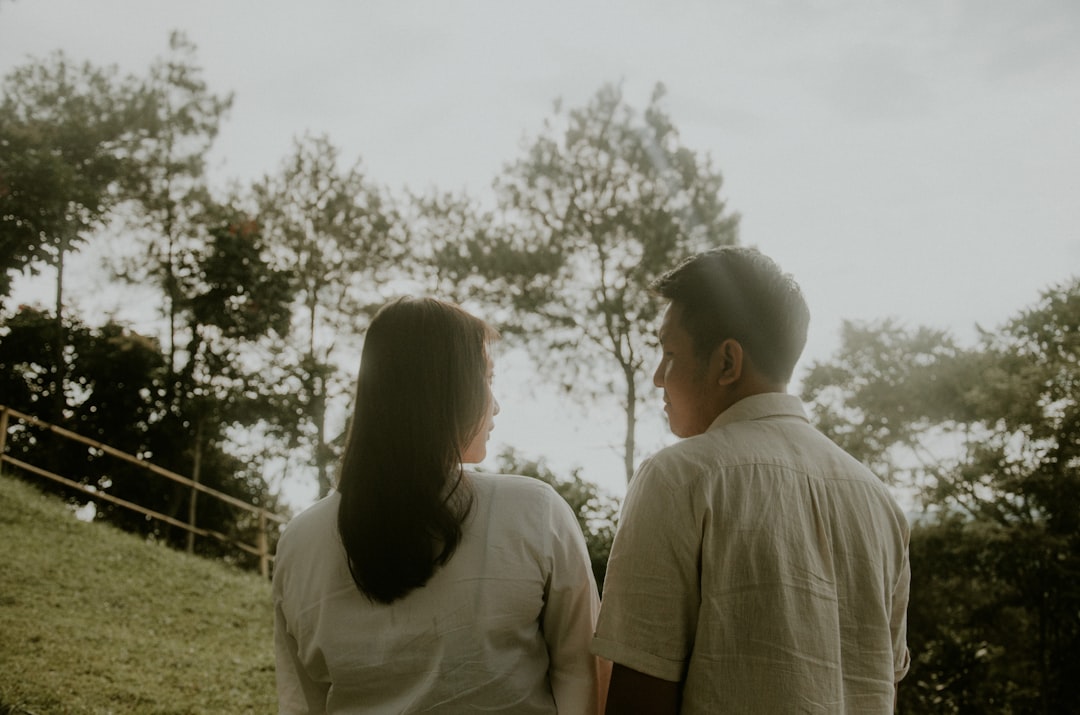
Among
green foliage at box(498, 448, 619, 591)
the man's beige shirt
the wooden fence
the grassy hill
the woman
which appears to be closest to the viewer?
the man's beige shirt

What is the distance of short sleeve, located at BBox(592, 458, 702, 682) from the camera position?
4.88 ft

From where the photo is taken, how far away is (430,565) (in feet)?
5.18

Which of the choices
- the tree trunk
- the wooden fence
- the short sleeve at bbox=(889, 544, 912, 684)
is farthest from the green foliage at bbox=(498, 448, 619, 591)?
the tree trunk

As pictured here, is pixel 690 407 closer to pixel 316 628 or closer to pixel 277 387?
pixel 316 628

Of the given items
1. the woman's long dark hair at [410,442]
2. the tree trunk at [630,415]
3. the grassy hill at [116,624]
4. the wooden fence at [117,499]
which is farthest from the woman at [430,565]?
the tree trunk at [630,415]

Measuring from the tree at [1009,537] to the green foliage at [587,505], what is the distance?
11.8m

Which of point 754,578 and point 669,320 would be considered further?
point 669,320

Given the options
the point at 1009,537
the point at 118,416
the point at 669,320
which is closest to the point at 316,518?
the point at 669,320

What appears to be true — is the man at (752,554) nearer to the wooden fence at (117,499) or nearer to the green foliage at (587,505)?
the green foliage at (587,505)

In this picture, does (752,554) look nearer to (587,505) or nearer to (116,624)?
(587,505)

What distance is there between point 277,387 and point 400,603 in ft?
64.6

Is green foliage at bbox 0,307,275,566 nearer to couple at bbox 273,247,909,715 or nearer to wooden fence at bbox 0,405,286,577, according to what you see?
wooden fence at bbox 0,405,286,577

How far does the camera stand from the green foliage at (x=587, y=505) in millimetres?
3268

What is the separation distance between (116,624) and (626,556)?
27.2 feet
